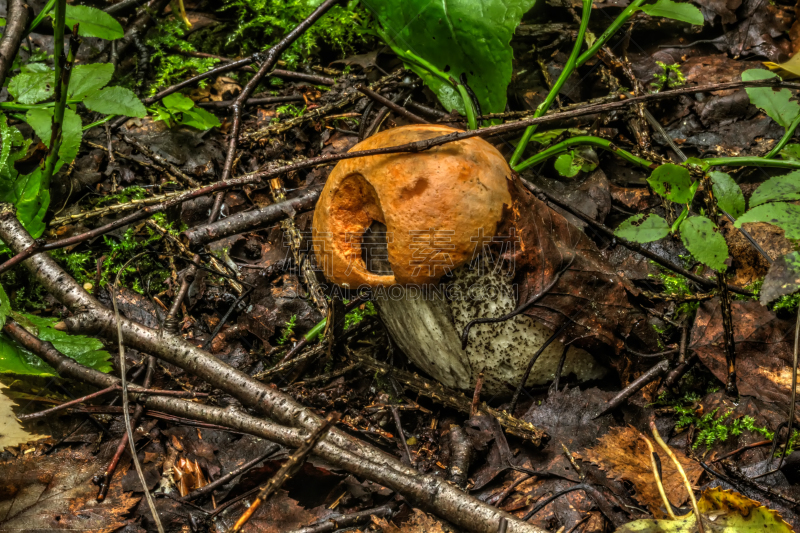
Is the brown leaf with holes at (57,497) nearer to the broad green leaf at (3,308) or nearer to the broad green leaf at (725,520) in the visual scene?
the broad green leaf at (3,308)

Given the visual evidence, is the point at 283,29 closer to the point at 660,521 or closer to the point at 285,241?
the point at 285,241

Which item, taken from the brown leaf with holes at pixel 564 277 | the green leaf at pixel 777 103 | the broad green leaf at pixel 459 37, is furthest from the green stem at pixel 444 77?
the green leaf at pixel 777 103

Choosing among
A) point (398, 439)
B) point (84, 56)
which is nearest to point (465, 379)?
point (398, 439)

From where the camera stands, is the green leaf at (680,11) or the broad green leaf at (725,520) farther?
the green leaf at (680,11)

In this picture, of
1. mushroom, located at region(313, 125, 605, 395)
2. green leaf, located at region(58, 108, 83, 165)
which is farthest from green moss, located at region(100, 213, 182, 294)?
mushroom, located at region(313, 125, 605, 395)

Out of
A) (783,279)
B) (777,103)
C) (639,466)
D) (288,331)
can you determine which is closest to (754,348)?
(783,279)

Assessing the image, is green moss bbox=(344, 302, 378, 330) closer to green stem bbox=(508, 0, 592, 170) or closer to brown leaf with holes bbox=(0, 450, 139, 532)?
green stem bbox=(508, 0, 592, 170)
